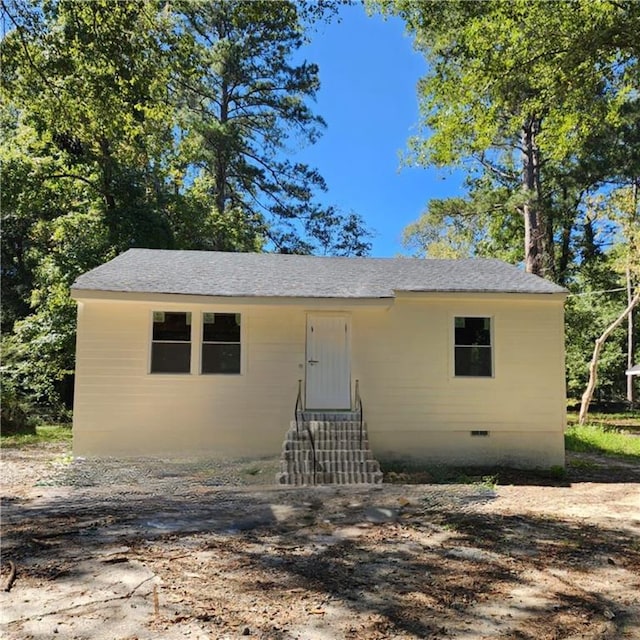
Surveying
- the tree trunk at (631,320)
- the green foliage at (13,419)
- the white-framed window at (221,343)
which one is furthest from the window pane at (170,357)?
the tree trunk at (631,320)

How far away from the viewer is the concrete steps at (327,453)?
8328 mm

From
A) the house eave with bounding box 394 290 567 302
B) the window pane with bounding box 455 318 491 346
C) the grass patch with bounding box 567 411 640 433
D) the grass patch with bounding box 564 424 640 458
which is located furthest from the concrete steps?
the grass patch with bounding box 567 411 640 433

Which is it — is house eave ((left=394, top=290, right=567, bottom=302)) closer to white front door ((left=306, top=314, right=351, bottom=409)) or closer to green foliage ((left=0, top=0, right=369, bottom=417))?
white front door ((left=306, top=314, right=351, bottom=409))

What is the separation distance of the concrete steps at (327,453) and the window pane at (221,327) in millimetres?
2070

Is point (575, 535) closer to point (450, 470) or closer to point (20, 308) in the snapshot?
point (450, 470)

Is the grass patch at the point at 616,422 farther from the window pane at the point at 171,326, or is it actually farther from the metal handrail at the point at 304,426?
the window pane at the point at 171,326

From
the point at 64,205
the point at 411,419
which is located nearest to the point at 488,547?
the point at 411,419

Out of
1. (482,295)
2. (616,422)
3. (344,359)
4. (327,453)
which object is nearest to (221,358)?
(344,359)

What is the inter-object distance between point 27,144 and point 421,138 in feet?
44.0

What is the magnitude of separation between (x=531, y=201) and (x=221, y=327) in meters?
15.6

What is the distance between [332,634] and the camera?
3322 millimetres

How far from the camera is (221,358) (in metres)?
10.1

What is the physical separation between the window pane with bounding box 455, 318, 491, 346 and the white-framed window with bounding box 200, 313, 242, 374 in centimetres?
419

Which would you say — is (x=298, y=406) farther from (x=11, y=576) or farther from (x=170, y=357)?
(x=11, y=576)
